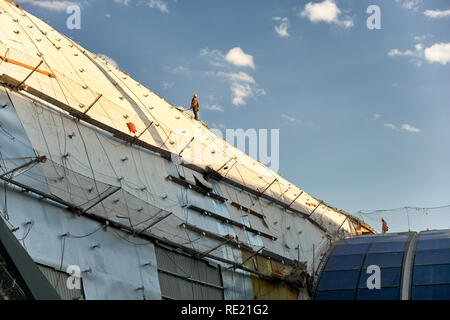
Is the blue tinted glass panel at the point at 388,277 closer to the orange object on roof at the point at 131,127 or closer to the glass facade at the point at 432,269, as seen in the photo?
the glass facade at the point at 432,269

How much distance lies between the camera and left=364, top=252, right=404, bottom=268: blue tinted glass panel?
3403 cm

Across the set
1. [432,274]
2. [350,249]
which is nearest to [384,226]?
[350,249]

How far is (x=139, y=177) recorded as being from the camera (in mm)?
32000

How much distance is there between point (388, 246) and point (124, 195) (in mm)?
17261

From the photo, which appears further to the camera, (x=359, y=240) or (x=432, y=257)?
(x=359, y=240)

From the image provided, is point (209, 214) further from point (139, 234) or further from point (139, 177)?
point (139, 234)

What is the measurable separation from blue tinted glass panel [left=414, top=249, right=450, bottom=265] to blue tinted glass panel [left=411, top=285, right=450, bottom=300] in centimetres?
211

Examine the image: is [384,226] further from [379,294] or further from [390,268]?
[379,294]

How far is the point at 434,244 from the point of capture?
34.9 meters

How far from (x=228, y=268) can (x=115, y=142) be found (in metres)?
9.31

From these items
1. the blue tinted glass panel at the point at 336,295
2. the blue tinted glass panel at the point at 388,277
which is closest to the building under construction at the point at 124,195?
the blue tinted glass panel at the point at 336,295

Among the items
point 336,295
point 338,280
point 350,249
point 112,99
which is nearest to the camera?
point 336,295

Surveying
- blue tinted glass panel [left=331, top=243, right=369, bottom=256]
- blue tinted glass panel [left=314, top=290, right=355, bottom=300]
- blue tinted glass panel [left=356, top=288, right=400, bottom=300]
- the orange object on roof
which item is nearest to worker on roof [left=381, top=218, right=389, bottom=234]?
blue tinted glass panel [left=331, top=243, right=369, bottom=256]
